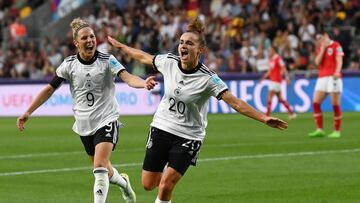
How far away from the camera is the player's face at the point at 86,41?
12008 millimetres

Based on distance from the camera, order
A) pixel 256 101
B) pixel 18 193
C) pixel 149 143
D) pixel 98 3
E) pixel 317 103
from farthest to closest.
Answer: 1. pixel 98 3
2. pixel 256 101
3. pixel 317 103
4. pixel 18 193
5. pixel 149 143

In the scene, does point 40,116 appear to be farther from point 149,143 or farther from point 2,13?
point 149,143

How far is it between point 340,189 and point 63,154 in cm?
746

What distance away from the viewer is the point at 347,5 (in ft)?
118

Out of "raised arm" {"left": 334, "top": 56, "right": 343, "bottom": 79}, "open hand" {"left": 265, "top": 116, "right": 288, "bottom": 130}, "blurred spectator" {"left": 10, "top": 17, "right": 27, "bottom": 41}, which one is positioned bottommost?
"blurred spectator" {"left": 10, "top": 17, "right": 27, "bottom": 41}

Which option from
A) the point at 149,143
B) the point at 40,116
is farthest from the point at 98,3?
the point at 149,143

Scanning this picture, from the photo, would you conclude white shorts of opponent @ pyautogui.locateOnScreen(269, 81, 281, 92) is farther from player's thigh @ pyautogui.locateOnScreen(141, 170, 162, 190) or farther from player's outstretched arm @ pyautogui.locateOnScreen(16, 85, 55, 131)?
player's thigh @ pyautogui.locateOnScreen(141, 170, 162, 190)

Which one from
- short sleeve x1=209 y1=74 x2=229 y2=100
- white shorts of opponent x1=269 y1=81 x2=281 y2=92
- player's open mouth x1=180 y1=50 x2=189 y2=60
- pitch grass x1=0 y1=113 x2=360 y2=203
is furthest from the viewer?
white shorts of opponent x1=269 y1=81 x2=281 y2=92

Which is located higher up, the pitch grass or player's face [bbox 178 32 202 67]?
player's face [bbox 178 32 202 67]

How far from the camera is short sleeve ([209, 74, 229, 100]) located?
35.5ft

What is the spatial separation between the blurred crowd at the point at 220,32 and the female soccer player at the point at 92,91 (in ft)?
70.8

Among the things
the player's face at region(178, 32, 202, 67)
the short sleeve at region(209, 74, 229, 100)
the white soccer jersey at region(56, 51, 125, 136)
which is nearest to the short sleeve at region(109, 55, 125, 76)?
the white soccer jersey at region(56, 51, 125, 136)

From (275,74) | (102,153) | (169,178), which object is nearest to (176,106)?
(169,178)

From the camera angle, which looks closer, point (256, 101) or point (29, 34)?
point (256, 101)
